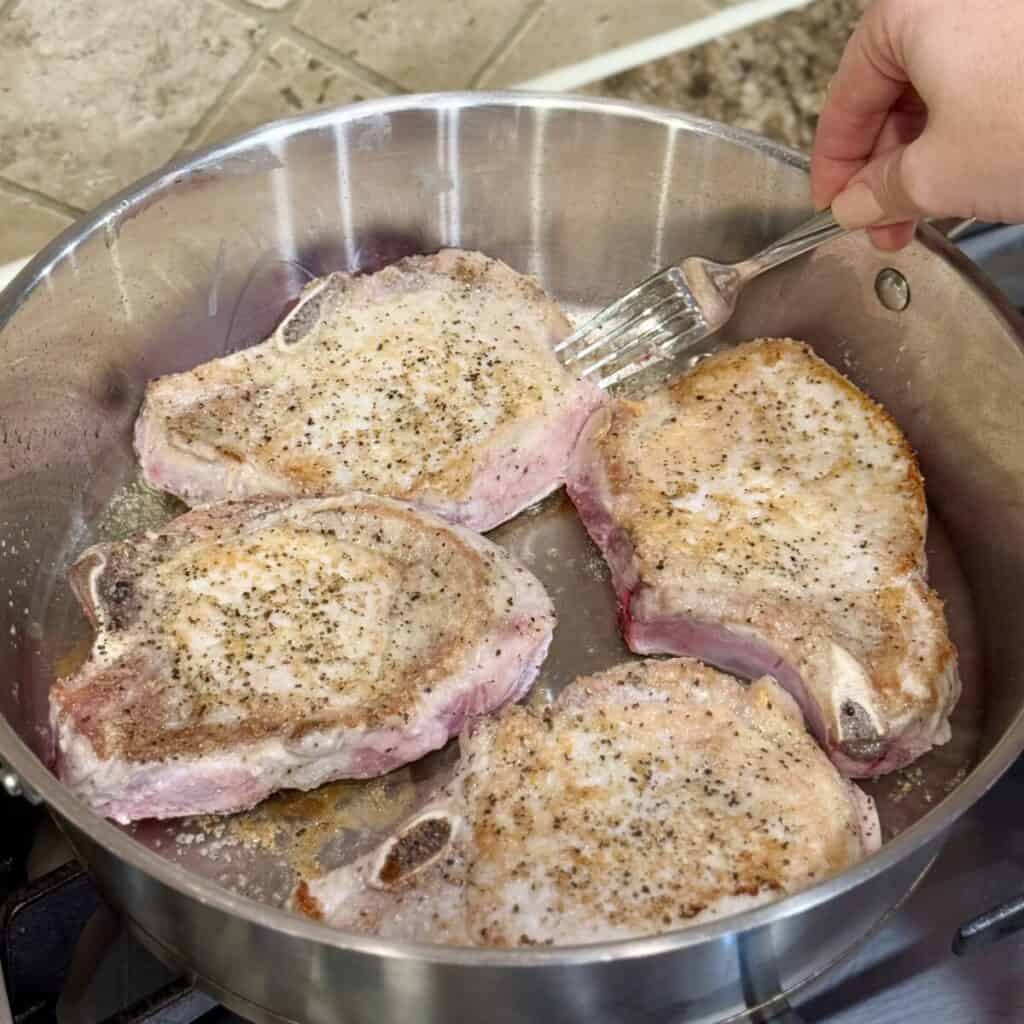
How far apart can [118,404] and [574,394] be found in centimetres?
52

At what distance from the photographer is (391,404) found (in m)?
1.47

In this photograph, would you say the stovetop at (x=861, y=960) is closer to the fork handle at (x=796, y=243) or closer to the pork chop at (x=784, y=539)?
the pork chop at (x=784, y=539)

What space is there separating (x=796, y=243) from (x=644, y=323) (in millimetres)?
197

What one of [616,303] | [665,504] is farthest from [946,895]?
[616,303]

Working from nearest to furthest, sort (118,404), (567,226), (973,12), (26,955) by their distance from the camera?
(973,12) → (26,955) → (118,404) → (567,226)

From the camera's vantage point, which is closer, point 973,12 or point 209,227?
point 973,12

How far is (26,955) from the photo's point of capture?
1235 mm

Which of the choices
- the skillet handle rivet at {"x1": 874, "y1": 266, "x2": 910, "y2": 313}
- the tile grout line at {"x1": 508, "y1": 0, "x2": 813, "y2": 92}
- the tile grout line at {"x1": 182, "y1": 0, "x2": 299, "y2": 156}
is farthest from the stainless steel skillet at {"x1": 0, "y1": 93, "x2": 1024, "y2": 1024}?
the tile grout line at {"x1": 508, "y1": 0, "x2": 813, "y2": 92}

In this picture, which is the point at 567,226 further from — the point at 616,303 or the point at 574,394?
the point at 574,394

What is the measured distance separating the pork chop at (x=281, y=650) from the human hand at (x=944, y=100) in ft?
1.69

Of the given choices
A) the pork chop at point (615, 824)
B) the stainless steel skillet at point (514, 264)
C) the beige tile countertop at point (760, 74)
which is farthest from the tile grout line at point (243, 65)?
the pork chop at point (615, 824)

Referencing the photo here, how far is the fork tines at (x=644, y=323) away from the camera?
1.56 m

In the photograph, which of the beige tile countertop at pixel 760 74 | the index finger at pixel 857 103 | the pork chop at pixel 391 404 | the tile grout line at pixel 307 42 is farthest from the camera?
the beige tile countertop at pixel 760 74

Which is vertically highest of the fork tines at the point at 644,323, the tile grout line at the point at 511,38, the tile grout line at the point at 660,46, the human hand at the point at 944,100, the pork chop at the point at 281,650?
the tile grout line at the point at 511,38
